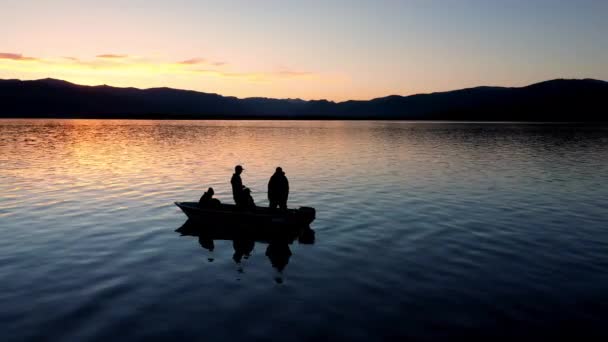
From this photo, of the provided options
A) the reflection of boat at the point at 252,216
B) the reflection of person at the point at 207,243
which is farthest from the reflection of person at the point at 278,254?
the reflection of person at the point at 207,243

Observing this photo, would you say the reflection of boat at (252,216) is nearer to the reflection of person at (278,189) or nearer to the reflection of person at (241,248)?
the reflection of person at (278,189)

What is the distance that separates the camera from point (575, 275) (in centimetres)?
1364

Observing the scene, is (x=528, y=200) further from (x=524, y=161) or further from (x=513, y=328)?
(x=524, y=161)

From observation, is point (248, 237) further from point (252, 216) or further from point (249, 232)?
point (252, 216)

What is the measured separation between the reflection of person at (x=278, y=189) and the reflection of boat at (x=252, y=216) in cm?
87

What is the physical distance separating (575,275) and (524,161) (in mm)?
41045

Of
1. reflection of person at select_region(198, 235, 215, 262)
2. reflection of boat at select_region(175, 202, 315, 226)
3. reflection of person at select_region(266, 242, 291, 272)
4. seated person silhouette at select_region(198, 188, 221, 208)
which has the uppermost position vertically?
seated person silhouette at select_region(198, 188, 221, 208)

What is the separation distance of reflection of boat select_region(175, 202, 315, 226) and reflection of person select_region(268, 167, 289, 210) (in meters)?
0.87

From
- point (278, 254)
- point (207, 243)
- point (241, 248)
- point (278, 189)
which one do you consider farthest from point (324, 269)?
point (278, 189)

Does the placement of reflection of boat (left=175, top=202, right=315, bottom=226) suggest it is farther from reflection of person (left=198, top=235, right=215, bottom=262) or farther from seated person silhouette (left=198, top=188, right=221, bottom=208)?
reflection of person (left=198, top=235, right=215, bottom=262)

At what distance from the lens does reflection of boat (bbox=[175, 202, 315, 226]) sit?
60.7ft

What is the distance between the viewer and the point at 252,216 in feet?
61.5

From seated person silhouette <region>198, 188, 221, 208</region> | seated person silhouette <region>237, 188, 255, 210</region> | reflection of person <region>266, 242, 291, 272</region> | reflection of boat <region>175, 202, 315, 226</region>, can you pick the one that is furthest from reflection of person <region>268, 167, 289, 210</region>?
reflection of person <region>266, 242, 291, 272</region>

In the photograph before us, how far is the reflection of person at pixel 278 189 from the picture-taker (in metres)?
20.1
